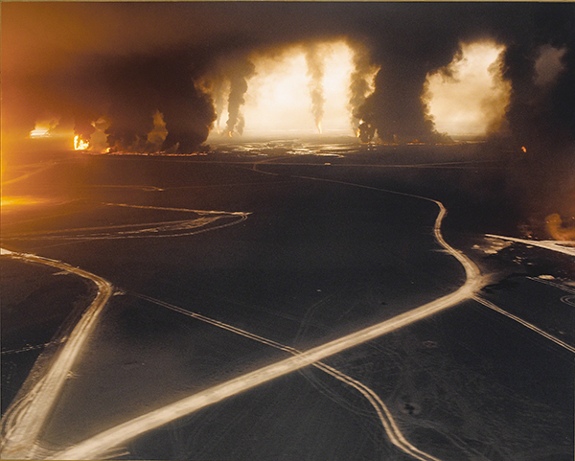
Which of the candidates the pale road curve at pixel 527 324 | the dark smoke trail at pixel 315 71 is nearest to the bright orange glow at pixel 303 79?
the dark smoke trail at pixel 315 71

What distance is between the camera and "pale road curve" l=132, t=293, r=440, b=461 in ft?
13.5

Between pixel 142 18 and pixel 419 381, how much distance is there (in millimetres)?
11715

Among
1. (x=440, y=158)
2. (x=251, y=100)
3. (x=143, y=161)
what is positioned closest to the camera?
(x=251, y=100)

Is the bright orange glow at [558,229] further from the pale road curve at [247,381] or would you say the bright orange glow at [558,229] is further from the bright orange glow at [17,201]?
the bright orange glow at [17,201]

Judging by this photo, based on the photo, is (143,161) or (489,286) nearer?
(489,286)

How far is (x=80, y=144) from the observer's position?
1207 inches

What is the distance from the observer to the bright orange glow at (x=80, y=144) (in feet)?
98.5

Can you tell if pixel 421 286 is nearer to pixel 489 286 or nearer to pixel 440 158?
pixel 489 286

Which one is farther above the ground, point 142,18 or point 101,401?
point 142,18

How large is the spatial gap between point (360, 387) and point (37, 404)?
323 centimetres

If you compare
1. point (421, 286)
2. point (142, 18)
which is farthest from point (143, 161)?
point (421, 286)

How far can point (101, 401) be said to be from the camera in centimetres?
474

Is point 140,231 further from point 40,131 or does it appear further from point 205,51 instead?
point 40,131

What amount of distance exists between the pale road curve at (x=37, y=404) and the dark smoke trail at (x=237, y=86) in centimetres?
1269
